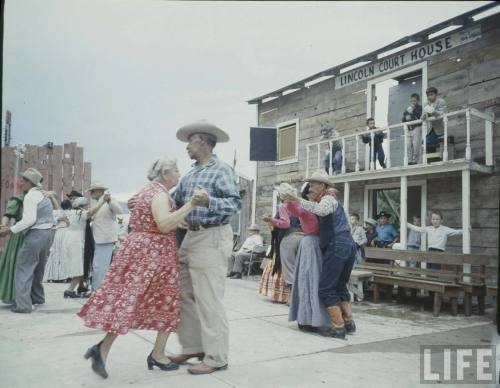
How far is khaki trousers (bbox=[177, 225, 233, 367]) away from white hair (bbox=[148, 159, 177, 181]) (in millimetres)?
479

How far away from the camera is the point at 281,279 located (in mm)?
6453

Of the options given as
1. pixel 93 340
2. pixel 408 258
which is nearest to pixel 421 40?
A: pixel 408 258

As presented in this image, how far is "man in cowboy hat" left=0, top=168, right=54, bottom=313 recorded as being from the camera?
4.99m

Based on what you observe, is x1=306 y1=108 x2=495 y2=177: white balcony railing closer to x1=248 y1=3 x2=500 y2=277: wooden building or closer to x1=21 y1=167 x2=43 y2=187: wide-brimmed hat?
x1=248 y1=3 x2=500 y2=277: wooden building

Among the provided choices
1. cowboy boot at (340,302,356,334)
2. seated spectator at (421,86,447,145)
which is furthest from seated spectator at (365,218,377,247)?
cowboy boot at (340,302,356,334)

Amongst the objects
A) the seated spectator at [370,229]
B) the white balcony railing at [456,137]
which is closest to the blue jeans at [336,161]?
the white balcony railing at [456,137]

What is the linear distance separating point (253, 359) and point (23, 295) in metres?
3.20

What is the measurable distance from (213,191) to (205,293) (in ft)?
2.38

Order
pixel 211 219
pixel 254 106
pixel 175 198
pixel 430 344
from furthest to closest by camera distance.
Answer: pixel 254 106 → pixel 430 344 → pixel 175 198 → pixel 211 219

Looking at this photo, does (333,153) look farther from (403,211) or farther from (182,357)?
(182,357)

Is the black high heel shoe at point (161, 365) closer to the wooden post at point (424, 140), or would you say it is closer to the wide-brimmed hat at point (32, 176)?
the wide-brimmed hat at point (32, 176)

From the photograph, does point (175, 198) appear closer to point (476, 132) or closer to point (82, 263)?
point (82, 263)

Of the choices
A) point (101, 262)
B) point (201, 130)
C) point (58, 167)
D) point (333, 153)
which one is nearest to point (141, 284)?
point (201, 130)

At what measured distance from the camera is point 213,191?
312 centimetres
